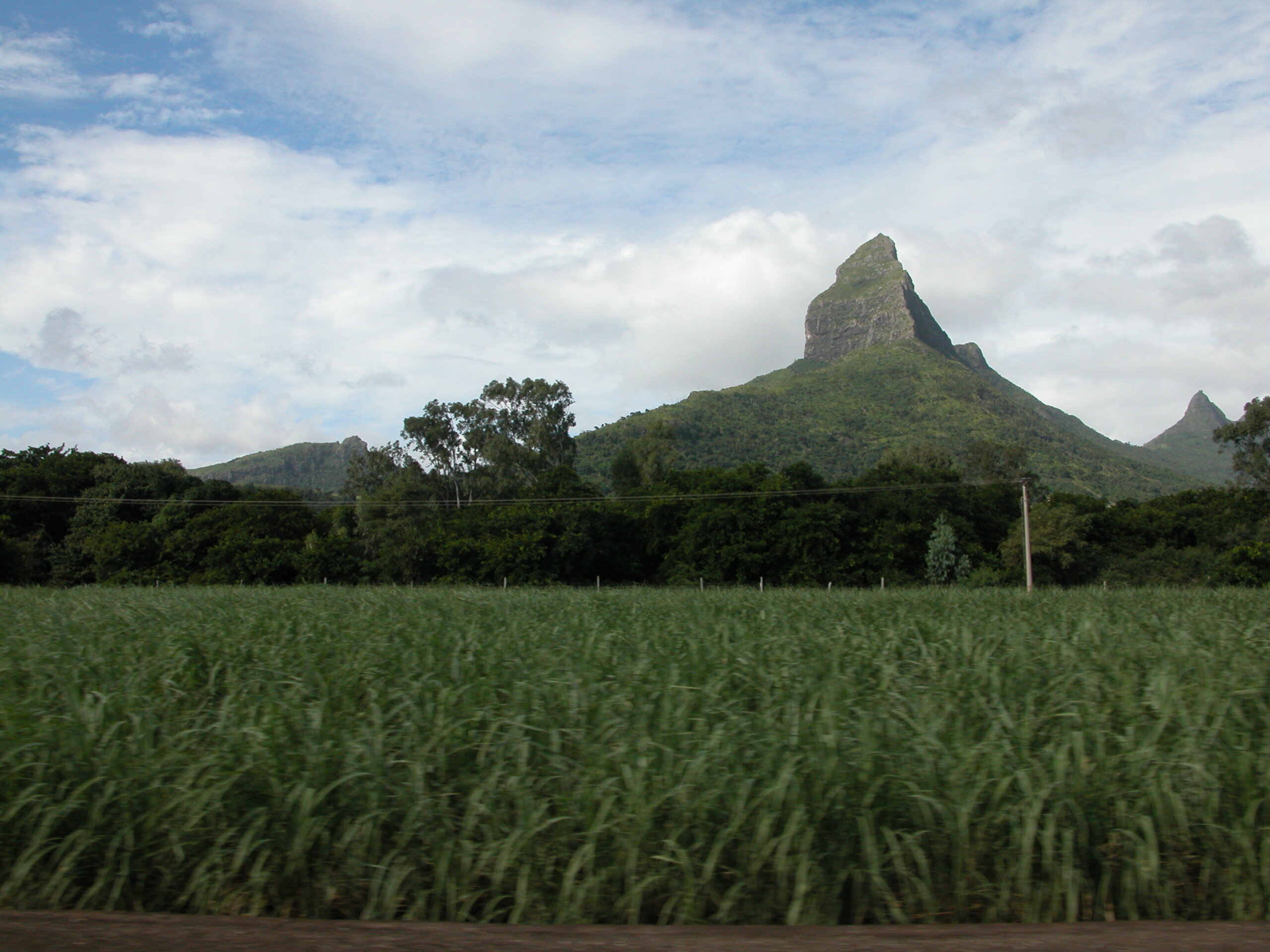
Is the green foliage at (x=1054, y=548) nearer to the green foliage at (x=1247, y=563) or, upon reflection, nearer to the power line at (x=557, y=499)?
the power line at (x=557, y=499)

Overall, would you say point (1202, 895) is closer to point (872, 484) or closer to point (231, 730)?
point (231, 730)

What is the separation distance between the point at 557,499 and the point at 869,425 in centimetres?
7297

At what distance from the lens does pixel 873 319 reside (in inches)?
6998

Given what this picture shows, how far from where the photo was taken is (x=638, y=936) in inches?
117

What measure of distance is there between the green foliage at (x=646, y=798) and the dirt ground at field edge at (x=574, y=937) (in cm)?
62

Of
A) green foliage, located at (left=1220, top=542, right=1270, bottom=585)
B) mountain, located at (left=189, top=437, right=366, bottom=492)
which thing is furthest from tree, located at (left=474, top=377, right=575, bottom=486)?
mountain, located at (left=189, top=437, right=366, bottom=492)

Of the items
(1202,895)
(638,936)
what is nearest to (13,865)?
(638,936)

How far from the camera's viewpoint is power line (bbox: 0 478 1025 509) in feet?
166

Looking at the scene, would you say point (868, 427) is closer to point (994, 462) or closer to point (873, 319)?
point (994, 462)

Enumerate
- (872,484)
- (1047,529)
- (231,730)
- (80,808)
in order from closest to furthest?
(80,808), (231,730), (1047,529), (872,484)

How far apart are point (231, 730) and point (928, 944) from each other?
13.4 feet

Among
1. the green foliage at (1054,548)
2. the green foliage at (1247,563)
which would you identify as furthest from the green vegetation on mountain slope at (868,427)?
the green foliage at (1247,563)

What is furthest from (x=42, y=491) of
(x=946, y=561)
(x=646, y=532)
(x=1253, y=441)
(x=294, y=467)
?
(x=294, y=467)

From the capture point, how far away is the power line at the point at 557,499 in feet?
166
